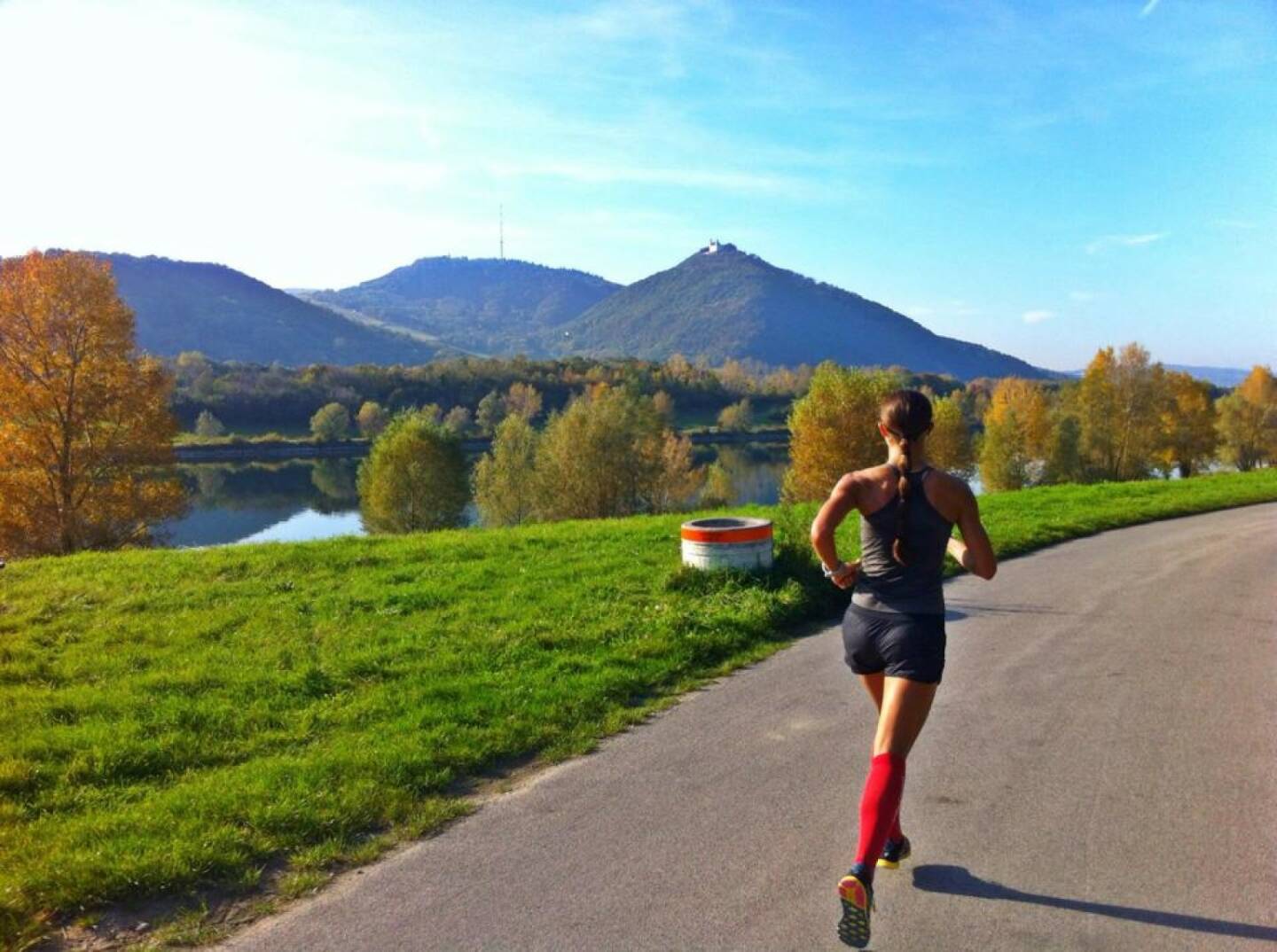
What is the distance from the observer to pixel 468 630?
348 inches

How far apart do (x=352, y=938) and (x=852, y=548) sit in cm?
1066

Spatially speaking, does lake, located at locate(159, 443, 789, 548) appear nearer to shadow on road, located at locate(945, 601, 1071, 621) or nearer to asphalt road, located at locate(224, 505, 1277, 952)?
shadow on road, located at locate(945, 601, 1071, 621)

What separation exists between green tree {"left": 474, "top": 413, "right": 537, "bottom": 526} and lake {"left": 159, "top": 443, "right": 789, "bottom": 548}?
5.61 meters

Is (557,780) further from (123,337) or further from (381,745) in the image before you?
(123,337)

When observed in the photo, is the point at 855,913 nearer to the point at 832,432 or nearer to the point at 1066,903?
the point at 1066,903

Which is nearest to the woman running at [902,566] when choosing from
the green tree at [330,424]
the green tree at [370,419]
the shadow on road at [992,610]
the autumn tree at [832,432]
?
the shadow on road at [992,610]

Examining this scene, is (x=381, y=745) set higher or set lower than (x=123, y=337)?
lower

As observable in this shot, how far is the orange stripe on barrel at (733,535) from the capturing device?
34.0ft

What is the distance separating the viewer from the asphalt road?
12.1ft

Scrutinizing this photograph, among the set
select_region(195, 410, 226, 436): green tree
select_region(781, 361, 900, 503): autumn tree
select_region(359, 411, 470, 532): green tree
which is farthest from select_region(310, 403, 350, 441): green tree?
select_region(781, 361, 900, 503): autumn tree

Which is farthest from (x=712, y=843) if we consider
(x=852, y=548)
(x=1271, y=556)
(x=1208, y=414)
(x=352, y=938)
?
(x=1208, y=414)

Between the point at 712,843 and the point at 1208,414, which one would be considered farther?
the point at 1208,414

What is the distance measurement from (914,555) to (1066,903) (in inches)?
64.9

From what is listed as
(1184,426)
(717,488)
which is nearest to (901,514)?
(717,488)
